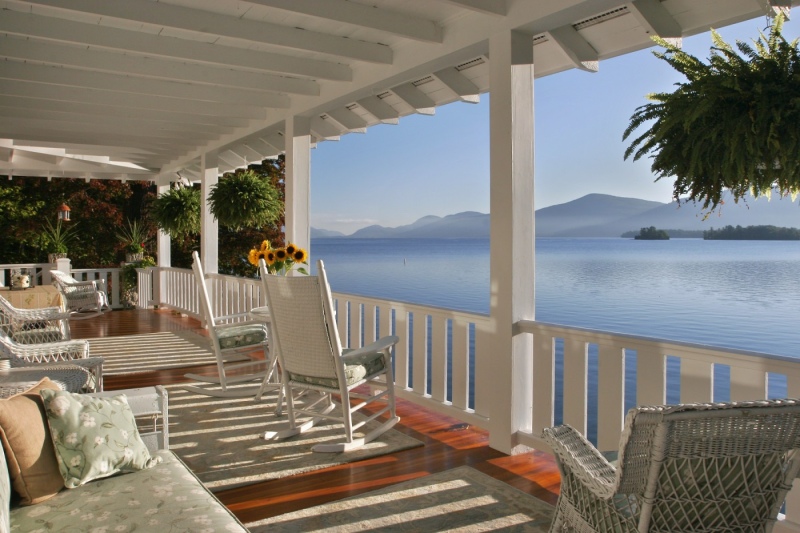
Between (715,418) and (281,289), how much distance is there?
285 cm

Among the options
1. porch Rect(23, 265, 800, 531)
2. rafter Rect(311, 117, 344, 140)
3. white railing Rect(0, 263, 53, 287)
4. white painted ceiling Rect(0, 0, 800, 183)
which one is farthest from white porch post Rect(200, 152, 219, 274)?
white railing Rect(0, 263, 53, 287)

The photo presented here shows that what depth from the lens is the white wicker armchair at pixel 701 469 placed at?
1.66 m

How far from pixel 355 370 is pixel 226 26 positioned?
248 cm

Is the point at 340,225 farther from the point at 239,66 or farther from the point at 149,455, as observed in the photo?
the point at 149,455

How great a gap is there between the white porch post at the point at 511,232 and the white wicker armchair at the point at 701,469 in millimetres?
1852

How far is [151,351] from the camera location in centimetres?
727

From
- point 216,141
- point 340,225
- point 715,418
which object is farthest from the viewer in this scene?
point 340,225

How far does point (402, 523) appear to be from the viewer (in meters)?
2.79

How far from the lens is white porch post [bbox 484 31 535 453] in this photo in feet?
12.3

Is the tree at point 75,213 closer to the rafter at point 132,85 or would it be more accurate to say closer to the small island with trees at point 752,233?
the rafter at point 132,85

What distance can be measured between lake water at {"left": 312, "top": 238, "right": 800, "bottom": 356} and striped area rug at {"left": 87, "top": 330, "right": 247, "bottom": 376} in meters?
2.07

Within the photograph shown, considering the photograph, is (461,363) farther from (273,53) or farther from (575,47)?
(273,53)

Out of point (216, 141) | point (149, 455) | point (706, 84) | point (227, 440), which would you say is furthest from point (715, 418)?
point (216, 141)

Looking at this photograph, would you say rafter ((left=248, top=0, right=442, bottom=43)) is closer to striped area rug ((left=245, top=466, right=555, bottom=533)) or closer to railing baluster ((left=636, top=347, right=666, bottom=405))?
railing baluster ((left=636, top=347, right=666, bottom=405))
